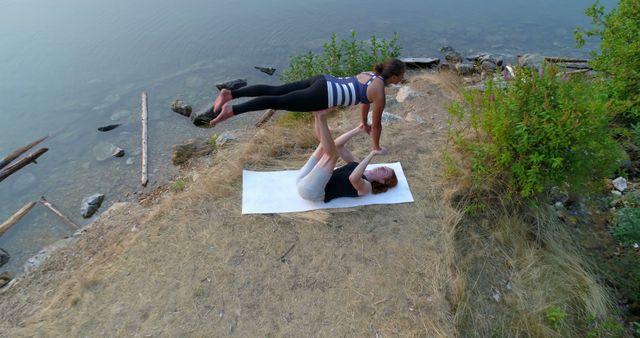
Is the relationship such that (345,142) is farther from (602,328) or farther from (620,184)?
(620,184)

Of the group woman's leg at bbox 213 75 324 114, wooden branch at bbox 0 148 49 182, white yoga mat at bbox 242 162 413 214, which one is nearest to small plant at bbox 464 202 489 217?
white yoga mat at bbox 242 162 413 214

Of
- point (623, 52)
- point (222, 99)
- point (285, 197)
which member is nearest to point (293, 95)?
point (222, 99)

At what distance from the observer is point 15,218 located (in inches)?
273

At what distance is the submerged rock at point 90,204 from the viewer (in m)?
7.06

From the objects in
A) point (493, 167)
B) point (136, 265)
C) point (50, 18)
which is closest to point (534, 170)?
point (493, 167)

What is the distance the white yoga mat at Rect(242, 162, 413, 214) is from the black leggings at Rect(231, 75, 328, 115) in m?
1.17

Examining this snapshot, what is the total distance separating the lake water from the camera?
7.90m

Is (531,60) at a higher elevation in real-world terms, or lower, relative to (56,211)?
higher

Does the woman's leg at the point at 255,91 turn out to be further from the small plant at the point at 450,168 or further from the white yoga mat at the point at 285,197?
the small plant at the point at 450,168

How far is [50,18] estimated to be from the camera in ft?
42.8

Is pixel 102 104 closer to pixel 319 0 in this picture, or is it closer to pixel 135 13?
pixel 135 13

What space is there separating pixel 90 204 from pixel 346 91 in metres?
4.81

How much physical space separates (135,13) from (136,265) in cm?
1124

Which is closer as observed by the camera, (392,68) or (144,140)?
(392,68)
